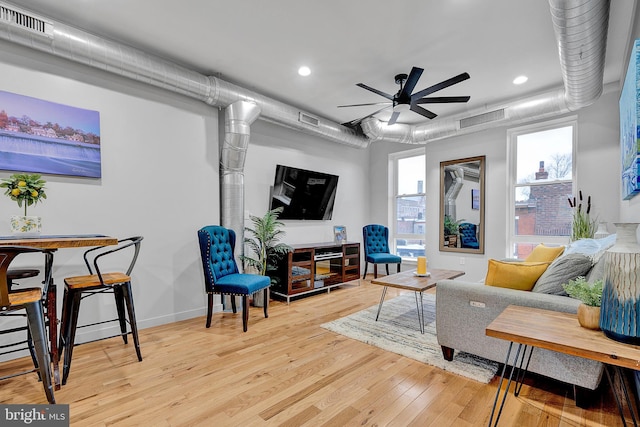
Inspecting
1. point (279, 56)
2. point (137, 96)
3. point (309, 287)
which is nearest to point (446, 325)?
point (309, 287)

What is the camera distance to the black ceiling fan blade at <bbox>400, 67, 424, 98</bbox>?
289 cm

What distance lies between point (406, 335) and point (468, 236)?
9.19ft

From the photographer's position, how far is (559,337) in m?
1.36

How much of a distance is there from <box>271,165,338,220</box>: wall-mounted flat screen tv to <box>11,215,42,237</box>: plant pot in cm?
278

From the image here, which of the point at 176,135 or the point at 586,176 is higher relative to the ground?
the point at 176,135

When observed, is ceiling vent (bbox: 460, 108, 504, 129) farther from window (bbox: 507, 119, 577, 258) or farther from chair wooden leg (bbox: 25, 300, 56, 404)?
chair wooden leg (bbox: 25, 300, 56, 404)

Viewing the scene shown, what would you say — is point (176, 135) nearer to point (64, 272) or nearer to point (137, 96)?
point (137, 96)

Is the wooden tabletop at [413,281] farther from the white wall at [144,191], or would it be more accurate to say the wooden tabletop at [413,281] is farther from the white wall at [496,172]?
the white wall at [144,191]

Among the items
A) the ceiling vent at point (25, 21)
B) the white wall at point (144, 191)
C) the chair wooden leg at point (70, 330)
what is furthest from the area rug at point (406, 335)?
the ceiling vent at point (25, 21)

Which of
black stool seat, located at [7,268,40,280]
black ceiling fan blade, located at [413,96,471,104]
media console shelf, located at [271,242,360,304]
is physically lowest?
media console shelf, located at [271,242,360,304]

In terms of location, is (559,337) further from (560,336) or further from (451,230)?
(451,230)

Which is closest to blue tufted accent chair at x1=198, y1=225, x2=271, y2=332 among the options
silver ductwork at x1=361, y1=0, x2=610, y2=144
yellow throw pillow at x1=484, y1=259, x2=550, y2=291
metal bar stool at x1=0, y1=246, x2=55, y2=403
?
metal bar stool at x1=0, y1=246, x2=55, y2=403

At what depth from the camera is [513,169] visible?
470 centimetres

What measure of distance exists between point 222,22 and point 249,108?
112 centimetres
